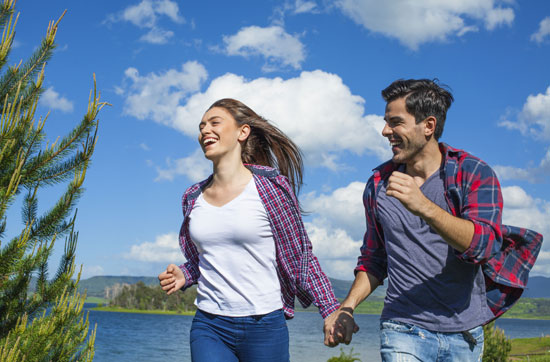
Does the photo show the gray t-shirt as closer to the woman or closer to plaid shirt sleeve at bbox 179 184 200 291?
the woman

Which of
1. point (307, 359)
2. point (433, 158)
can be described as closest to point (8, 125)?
point (433, 158)

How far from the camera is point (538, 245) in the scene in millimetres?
3215

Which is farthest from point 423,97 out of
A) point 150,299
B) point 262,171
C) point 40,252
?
point 150,299

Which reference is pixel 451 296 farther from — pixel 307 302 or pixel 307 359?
pixel 307 359

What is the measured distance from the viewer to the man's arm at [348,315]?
10.8ft

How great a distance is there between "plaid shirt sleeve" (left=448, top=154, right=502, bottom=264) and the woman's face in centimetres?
164

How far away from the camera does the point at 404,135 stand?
3.29m

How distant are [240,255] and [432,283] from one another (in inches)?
48.2

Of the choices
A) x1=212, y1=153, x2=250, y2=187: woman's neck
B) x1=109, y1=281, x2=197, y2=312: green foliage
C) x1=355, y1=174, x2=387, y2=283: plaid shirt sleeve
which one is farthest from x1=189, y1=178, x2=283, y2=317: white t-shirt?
x1=109, y1=281, x2=197, y2=312: green foliage

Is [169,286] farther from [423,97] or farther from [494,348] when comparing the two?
[494,348]

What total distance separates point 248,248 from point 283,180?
657 mm

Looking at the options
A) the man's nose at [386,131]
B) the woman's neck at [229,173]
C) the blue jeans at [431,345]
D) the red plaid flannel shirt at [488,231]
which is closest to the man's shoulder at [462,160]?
the red plaid flannel shirt at [488,231]

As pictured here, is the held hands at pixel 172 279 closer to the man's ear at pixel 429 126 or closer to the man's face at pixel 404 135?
the man's face at pixel 404 135

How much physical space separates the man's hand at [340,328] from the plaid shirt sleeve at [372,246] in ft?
1.15
